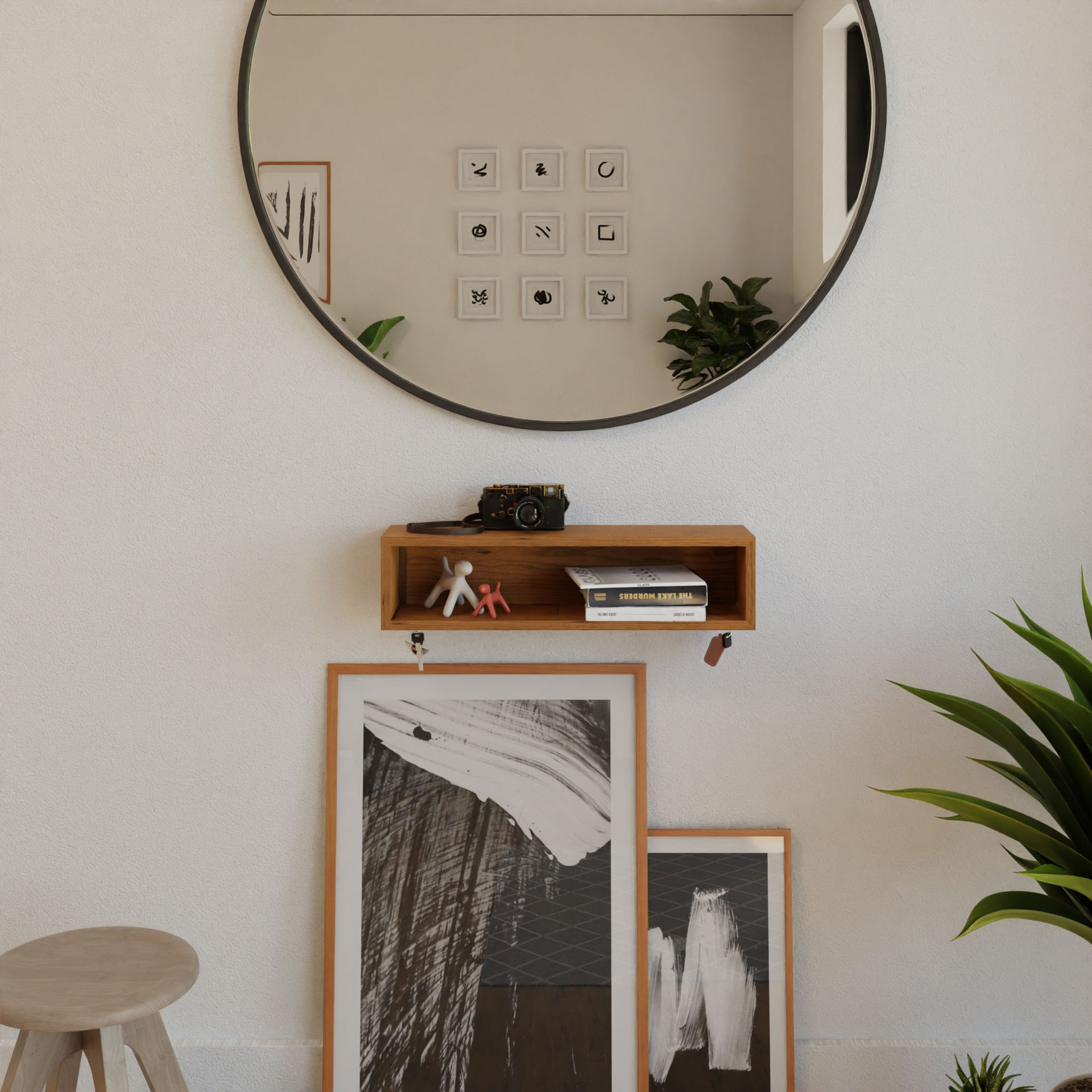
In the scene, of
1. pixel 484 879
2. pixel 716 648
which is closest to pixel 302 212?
pixel 716 648

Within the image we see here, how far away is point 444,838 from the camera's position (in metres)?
1.45

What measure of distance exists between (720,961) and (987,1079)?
0.41 metres

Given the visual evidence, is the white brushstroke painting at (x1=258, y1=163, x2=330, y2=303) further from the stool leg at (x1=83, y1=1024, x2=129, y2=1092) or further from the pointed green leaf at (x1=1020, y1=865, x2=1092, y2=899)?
the pointed green leaf at (x1=1020, y1=865, x2=1092, y2=899)

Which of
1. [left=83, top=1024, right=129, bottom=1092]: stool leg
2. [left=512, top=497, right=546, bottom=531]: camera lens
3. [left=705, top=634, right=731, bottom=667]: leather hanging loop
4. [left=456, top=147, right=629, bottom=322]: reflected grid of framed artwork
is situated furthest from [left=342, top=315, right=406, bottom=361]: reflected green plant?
[left=83, top=1024, right=129, bottom=1092]: stool leg

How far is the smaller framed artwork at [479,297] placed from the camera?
1382 mm

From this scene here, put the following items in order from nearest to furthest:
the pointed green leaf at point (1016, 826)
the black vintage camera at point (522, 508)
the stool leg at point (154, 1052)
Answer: the pointed green leaf at point (1016, 826)
the stool leg at point (154, 1052)
the black vintage camera at point (522, 508)

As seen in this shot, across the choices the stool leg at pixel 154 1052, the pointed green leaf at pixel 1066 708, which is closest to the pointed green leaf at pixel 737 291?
the pointed green leaf at pixel 1066 708

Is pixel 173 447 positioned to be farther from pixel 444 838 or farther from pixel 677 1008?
pixel 677 1008

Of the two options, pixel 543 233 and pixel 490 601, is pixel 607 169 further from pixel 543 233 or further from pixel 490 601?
pixel 490 601

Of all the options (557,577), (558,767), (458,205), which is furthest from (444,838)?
(458,205)

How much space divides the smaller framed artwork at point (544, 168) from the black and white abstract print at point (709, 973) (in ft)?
3.55

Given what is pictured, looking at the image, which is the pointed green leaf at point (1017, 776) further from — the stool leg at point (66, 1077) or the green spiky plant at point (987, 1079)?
the stool leg at point (66, 1077)

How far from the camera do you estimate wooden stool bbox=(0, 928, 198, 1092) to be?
112 cm

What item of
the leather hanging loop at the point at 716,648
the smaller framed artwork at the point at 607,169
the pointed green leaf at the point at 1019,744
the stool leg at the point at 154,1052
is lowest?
the stool leg at the point at 154,1052
